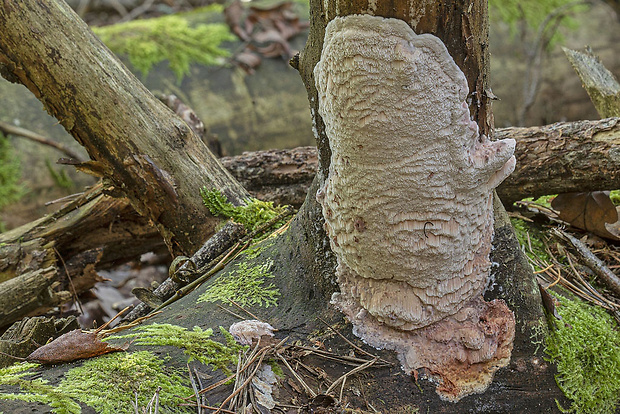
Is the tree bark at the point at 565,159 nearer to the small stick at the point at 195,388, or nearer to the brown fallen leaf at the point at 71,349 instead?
the small stick at the point at 195,388

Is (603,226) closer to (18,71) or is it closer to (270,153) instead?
(270,153)

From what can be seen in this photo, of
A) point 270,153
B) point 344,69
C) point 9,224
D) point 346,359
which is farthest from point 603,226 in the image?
point 9,224

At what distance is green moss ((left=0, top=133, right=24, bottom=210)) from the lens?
4.68 meters

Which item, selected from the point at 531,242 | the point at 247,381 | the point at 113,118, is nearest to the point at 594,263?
the point at 531,242

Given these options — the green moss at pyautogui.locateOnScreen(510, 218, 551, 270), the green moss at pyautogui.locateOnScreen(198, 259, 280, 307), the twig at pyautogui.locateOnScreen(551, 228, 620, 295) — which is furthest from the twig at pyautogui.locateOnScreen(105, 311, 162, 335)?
the twig at pyautogui.locateOnScreen(551, 228, 620, 295)

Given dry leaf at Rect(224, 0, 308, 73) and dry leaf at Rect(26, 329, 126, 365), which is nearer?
dry leaf at Rect(26, 329, 126, 365)

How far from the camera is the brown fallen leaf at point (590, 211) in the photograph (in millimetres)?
2111

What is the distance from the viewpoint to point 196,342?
4.76 feet

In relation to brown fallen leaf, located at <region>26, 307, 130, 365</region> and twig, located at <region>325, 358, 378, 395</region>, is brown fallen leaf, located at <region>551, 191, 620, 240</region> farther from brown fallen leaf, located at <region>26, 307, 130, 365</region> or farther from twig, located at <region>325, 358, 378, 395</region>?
brown fallen leaf, located at <region>26, 307, 130, 365</region>

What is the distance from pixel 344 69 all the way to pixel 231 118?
4.28m

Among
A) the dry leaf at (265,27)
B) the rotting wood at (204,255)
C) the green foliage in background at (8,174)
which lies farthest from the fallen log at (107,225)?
the dry leaf at (265,27)

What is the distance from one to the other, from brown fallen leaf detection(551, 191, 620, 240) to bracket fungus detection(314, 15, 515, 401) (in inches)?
36.0

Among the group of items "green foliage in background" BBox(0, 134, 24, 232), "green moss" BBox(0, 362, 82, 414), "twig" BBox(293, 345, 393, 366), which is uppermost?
"green moss" BBox(0, 362, 82, 414)

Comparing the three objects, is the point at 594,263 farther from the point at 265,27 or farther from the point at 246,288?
the point at 265,27
